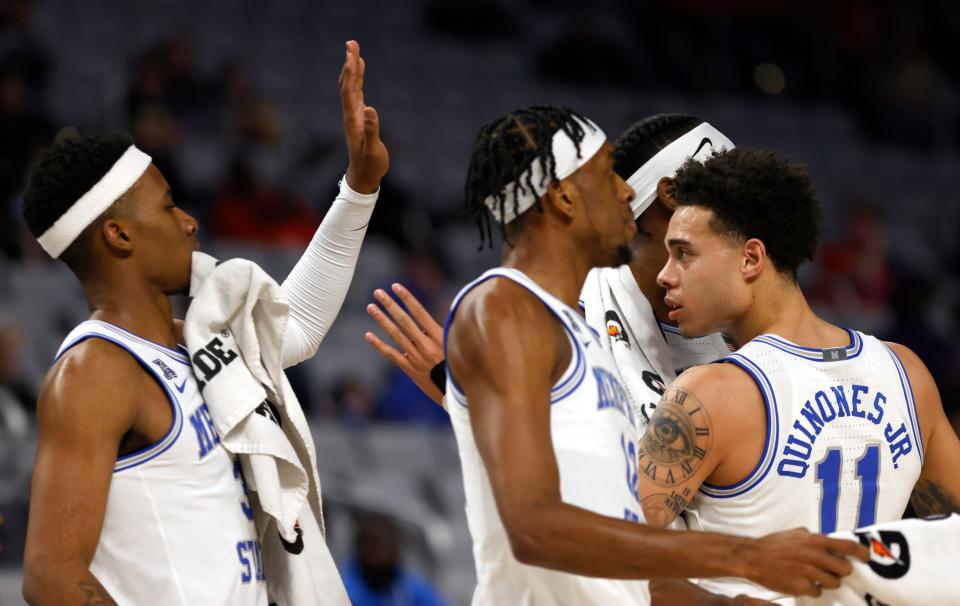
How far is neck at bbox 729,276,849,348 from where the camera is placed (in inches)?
129

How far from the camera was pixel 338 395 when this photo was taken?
7.88 metres

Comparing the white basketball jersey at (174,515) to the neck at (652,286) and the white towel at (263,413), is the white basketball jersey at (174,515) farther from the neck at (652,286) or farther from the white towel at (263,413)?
the neck at (652,286)

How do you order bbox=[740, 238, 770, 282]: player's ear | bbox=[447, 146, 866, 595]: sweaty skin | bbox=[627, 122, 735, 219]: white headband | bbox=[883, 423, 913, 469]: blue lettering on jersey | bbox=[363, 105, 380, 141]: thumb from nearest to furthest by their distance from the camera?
1. bbox=[447, 146, 866, 595]: sweaty skin
2. bbox=[883, 423, 913, 469]: blue lettering on jersey
3. bbox=[740, 238, 770, 282]: player's ear
4. bbox=[363, 105, 380, 141]: thumb
5. bbox=[627, 122, 735, 219]: white headband

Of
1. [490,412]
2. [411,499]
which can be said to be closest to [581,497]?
[490,412]

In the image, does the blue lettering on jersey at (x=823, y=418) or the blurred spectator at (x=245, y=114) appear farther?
the blurred spectator at (x=245, y=114)

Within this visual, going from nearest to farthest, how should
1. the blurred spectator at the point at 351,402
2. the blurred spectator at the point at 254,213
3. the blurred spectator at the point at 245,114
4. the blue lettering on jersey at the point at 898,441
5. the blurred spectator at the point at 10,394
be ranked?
1. the blue lettering on jersey at the point at 898,441
2. the blurred spectator at the point at 10,394
3. the blurred spectator at the point at 351,402
4. the blurred spectator at the point at 254,213
5. the blurred spectator at the point at 245,114

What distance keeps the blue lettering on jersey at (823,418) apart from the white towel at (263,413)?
3.90 feet

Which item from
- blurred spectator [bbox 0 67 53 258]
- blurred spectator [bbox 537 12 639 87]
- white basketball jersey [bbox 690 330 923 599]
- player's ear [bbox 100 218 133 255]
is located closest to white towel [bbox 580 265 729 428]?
white basketball jersey [bbox 690 330 923 599]

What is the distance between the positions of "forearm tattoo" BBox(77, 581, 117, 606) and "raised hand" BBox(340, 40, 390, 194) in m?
1.34

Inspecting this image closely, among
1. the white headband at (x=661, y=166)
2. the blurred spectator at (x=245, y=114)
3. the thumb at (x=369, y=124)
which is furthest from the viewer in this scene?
the blurred spectator at (x=245, y=114)

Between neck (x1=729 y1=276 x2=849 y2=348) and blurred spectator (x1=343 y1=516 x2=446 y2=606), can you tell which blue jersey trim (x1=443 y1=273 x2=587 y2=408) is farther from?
blurred spectator (x1=343 y1=516 x2=446 y2=606)

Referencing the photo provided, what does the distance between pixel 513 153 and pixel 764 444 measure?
938 mm

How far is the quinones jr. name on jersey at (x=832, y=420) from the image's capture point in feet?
10.1

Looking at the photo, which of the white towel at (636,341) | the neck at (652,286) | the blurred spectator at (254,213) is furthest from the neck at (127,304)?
the blurred spectator at (254,213)
